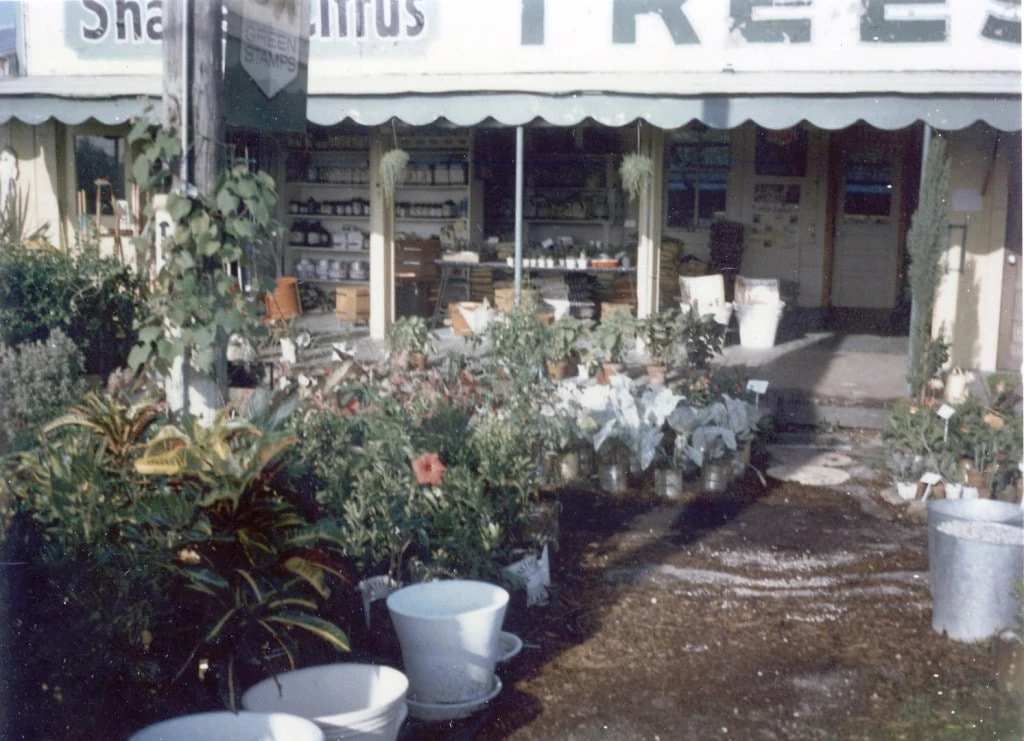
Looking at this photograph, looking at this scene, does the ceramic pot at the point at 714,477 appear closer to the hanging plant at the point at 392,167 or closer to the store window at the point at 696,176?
the hanging plant at the point at 392,167

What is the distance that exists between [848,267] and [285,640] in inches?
463

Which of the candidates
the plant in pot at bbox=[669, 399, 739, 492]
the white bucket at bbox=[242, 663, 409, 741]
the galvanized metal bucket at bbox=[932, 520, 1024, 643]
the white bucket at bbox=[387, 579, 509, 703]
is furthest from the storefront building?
the white bucket at bbox=[242, 663, 409, 741]

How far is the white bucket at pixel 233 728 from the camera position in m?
2.96

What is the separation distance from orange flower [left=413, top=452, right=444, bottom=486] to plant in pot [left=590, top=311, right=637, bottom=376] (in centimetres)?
501

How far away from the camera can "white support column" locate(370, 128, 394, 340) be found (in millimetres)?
11727

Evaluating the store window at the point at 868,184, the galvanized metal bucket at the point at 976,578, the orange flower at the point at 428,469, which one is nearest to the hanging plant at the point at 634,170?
the store window at the point at 868,184

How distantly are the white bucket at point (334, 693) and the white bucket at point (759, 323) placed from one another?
8666 millimetres

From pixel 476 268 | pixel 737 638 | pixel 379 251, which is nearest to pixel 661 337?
pixel 379 251

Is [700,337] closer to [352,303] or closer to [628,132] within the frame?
[628,132]

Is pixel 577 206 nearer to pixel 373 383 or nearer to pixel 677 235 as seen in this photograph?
pixel 677 235

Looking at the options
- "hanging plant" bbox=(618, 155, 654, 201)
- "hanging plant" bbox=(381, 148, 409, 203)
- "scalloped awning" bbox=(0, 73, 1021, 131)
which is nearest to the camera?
"scalloped awning" bbox=(0, 73, 1021, 131)

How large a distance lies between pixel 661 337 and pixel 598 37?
135 inches

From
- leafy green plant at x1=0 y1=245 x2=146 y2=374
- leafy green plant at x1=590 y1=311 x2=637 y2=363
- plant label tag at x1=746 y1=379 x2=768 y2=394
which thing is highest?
leafy green plant at x1=0 y1=245 x2=146 y2=374

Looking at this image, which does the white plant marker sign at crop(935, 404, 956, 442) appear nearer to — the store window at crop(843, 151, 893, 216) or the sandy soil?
the sandy soil
